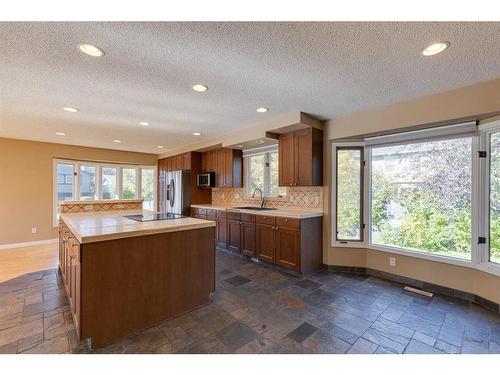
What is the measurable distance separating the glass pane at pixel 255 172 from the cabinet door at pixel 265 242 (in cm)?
120

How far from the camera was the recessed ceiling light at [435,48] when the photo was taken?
5.50 feet

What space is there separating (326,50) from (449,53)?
0.98m

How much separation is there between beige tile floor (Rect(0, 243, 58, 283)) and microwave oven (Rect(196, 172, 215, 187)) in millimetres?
3113

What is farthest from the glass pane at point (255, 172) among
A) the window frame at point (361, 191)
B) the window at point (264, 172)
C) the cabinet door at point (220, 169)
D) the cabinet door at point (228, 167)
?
the window frame at point (361, 191)

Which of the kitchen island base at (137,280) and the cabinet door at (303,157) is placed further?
the cabinet door at (303,157)

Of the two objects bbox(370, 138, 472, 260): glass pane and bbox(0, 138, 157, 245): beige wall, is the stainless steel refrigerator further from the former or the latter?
bbox(370, 138, 472, 260): glass pane

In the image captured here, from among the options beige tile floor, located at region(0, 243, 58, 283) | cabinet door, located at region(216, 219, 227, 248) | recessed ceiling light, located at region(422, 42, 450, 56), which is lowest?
beige tile floor, located at region(0, 243, 58, 283)

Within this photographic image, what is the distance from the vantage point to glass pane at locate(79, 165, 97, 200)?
5.93m

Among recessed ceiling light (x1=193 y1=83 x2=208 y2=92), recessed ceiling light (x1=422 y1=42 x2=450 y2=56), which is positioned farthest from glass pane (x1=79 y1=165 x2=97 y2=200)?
recessed ceiling light (x1=422 y1=42 x2=450 y2=56)

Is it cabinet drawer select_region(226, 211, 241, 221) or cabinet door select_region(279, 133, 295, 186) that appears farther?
cabinet drawer select_region(226, 211, 241, 221)

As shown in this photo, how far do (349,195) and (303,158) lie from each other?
0.92m

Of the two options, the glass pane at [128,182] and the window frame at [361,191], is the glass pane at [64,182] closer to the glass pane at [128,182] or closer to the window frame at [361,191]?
the glass pane at [128,182]
